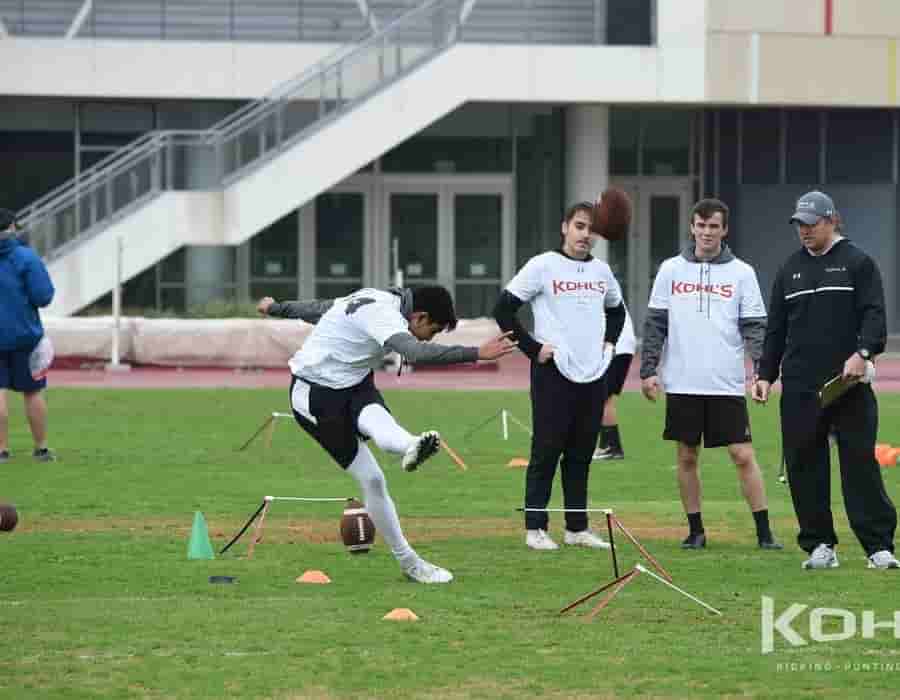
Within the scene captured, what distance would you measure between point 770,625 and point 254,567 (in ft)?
10.5

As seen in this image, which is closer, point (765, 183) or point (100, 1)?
point (100, 1)

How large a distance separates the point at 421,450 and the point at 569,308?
246cm

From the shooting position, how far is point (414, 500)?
14461mm

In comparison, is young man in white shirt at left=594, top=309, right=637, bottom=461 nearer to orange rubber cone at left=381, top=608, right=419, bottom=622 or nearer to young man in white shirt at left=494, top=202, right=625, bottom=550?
young man in white shirt at left=494, top=202, right=625, bottom=550

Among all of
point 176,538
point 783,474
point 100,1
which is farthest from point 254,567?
point 100,1

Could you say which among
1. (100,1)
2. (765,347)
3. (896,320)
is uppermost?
(100,1)

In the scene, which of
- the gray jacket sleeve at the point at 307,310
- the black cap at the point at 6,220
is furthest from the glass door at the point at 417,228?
the gray jacket sleeve at the point at 307,310

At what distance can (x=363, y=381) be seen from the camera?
34.5 feet

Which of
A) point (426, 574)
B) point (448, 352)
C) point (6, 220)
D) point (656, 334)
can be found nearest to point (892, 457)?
point (656, 334)

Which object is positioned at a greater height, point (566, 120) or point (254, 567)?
point (566, 120)

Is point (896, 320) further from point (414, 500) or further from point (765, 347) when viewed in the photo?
point (765, 347)

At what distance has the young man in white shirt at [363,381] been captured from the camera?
1020cm

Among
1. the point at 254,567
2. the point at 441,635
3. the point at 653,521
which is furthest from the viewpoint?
the point at 653,521

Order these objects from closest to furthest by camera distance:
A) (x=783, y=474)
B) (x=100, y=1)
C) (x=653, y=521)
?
(x=653, y=521) < (x=783, y=474) < (x=100, y=1)
